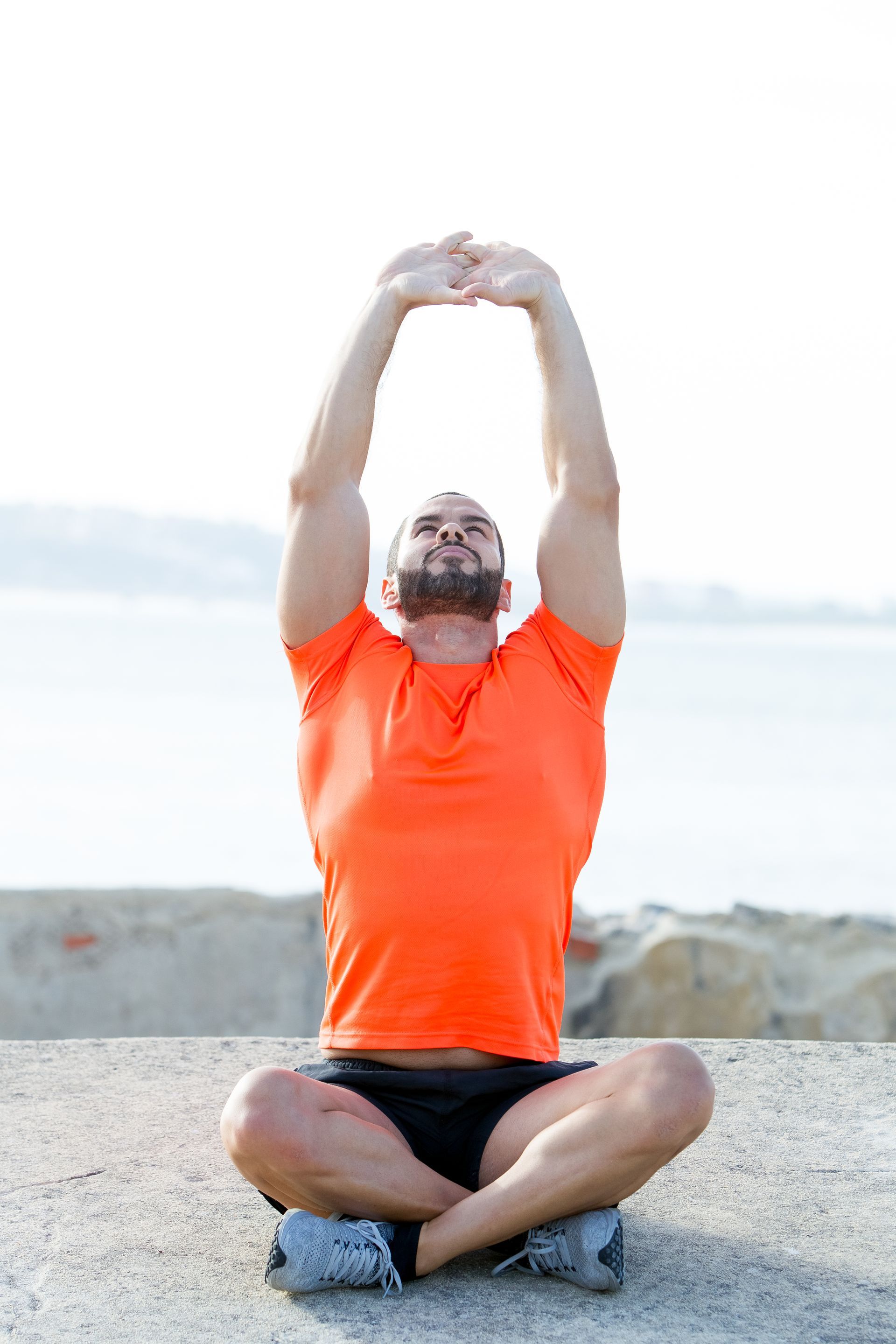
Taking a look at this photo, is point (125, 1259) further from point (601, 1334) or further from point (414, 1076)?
point (601, 1334)

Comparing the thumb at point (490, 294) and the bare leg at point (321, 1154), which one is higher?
the thumb at point (490, 294)

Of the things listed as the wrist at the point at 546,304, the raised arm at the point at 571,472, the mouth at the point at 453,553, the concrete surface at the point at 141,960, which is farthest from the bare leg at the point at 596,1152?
the concrete surface at the point at 141,960

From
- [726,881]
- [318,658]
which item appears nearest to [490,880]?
[318,658]

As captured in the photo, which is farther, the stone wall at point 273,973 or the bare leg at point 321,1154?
the stone wall at point 273,973

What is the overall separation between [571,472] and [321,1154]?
1.19 m

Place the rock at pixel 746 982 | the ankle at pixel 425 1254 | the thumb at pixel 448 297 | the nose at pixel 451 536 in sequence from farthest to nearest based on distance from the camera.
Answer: the rock at pixel 746 982 → the thumb at pixel 448 297 → the nose at pixel 451 536 → the ankle at pixel 425 1254

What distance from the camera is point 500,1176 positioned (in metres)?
1.93

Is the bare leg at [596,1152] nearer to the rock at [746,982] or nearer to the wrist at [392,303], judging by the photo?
the wrist at [392,303]

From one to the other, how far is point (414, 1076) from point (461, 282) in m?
1.45

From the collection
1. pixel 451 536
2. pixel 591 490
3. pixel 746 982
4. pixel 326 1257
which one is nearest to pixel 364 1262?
pixel 326 1257

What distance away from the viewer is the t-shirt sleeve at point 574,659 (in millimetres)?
2203

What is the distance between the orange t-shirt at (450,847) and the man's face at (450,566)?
15 centimetres

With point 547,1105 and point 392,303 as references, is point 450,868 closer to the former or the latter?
point 547,1105

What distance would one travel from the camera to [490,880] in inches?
79.8
